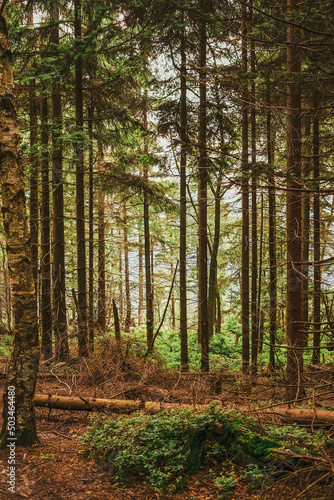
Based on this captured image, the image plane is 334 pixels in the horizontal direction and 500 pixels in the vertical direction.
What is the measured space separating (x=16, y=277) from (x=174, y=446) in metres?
3.12

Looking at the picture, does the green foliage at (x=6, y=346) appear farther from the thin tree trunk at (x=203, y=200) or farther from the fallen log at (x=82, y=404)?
the thin tree trunk at (x=203, y=200)

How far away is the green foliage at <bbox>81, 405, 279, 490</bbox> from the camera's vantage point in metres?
4.39

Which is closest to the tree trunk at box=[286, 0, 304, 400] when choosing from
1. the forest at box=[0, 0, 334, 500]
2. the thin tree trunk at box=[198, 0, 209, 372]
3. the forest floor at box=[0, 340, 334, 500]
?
the forest at box=[0, 0, 334, 500]

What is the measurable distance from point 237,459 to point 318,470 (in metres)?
1.09

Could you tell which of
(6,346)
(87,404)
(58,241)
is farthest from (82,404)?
(6,346)

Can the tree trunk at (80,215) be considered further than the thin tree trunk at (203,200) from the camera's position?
No

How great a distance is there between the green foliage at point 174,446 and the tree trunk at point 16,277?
1.17m

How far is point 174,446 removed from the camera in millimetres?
4734

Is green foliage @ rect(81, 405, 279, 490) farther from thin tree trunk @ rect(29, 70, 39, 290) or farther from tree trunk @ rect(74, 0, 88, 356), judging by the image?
thin tree trunk @ rect(29, 70, 39, 290)

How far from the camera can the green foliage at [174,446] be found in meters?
4.39

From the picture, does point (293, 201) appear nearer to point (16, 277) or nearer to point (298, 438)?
point (298, 438)

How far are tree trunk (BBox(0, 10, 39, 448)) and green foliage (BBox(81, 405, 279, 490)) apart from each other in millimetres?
1170

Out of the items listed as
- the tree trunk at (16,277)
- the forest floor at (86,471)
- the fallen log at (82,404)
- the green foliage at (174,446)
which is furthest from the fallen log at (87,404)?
the tree trunk at (16,277)

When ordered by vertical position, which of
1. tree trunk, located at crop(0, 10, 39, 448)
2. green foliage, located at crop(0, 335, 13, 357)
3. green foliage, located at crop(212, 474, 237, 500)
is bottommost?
green foliage, located at crop(0, 335, 13, 357)
